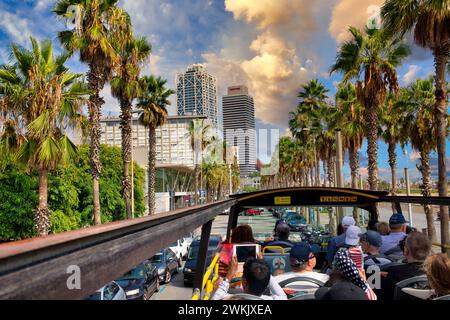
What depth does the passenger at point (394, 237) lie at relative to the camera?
20.0ft

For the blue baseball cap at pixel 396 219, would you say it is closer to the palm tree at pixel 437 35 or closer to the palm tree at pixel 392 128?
the palm tree at pixel 437 35

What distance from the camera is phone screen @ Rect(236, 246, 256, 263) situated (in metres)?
5.83

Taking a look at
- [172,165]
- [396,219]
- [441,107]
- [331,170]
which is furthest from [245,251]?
[172,165]

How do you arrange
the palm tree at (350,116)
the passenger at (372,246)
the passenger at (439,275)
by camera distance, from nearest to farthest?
the passenger at (439,275) < the passenger at (372,246) < the palm tree at (350,116)

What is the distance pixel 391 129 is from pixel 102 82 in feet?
75.0

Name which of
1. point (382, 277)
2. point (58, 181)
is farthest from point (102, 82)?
point (382, 277)

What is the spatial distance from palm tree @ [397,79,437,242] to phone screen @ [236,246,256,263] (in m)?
22.5

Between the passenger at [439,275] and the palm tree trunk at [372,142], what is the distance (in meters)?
20.8

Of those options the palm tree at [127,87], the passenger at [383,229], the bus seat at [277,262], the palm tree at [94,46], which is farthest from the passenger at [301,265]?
the palm tree at [127,87]

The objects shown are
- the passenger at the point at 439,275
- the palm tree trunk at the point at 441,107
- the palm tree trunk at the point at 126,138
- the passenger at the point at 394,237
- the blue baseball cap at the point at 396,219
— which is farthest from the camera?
the palm tree trunk at the point at 126,138

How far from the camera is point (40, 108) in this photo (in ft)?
53.1

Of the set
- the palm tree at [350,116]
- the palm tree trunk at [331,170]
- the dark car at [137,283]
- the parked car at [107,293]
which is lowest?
the dark car at [137,283]

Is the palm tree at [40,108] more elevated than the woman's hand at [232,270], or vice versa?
the palm tree at [40,108]
